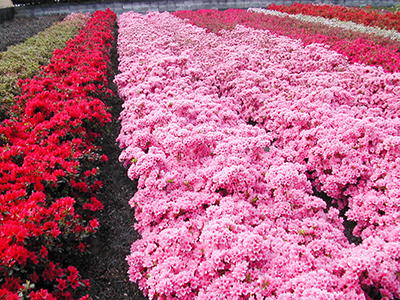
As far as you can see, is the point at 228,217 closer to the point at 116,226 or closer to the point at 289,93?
the point at 116,226

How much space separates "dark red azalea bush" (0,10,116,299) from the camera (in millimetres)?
2389

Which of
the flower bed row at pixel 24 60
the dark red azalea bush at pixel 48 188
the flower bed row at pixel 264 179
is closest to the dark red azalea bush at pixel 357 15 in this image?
the flower bed row at pixel 264 179

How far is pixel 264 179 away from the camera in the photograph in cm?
399

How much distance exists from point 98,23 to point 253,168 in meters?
12.1

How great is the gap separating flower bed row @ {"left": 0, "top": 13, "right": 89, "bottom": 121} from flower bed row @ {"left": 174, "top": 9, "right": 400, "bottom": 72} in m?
6.81

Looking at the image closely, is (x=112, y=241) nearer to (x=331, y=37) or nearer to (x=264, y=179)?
(x=264, y=179)

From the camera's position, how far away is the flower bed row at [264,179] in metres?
2.71

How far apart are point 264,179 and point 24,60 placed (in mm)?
8047

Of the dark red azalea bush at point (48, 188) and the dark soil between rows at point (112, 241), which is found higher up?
the dark red azalea bush at point (48, 188)

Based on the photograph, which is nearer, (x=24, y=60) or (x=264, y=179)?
(x=264, y=179)

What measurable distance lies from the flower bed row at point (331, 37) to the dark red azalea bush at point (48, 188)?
7309mm

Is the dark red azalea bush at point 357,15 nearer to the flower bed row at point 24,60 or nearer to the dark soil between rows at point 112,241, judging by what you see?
the dark soil between rows at point 112,241

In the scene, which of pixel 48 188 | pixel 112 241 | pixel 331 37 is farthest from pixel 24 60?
pixel 331 37

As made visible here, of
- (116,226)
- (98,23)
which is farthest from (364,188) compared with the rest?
(98,23)
